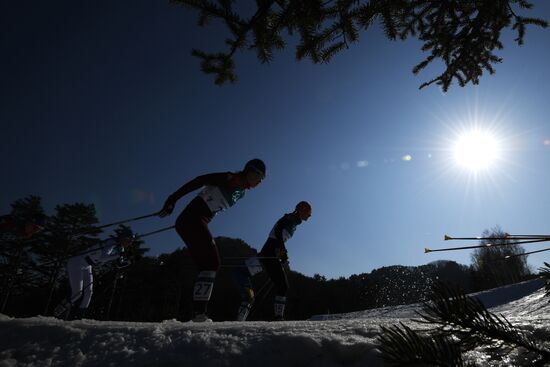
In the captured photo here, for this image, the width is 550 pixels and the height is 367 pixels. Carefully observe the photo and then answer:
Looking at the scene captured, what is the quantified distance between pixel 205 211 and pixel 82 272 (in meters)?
3.41

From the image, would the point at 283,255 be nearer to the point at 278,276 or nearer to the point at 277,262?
the point at 277,262

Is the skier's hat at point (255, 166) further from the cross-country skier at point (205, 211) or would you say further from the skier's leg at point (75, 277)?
the skier's leg at point (75, 277)

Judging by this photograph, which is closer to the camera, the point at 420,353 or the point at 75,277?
the point at 420,353

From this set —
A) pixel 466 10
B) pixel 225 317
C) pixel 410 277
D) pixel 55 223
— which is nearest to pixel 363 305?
pixel 410 277

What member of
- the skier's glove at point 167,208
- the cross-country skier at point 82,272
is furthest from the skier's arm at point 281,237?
the cross-country skier at point 82,272

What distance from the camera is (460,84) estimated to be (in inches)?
225

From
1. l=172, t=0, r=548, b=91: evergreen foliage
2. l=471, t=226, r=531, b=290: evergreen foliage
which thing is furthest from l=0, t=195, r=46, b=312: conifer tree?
l=471, t=226, r=531, b=290: evergreen foliage

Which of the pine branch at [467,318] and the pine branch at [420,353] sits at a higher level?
the pine branch at [467,318]

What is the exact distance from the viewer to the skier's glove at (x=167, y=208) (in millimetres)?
3791

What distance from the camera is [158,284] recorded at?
3164 centimetres

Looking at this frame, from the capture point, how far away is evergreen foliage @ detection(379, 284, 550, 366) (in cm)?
73

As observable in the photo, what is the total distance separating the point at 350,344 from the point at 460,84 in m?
6.15

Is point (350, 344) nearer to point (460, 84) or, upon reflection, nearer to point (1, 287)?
point (460, 84)

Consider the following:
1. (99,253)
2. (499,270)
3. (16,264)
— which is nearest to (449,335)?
(99,253)
